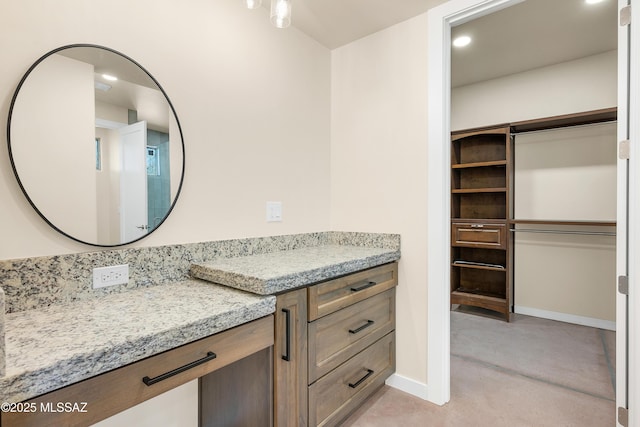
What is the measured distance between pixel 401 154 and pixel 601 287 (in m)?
2.62

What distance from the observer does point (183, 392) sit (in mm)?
1542

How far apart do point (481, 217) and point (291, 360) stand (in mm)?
3104

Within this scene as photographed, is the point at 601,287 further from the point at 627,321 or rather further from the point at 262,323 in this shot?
the point at 262,323

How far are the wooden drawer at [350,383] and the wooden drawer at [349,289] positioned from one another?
31 centimetres

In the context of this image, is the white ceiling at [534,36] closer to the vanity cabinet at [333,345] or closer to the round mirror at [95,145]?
the vanity cabinet at [333,345]

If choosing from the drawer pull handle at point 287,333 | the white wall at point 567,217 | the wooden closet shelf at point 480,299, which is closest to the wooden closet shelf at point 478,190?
the white wall at point 567,217

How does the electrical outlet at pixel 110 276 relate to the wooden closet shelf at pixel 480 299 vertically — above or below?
above

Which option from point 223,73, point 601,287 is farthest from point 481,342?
point 223,73

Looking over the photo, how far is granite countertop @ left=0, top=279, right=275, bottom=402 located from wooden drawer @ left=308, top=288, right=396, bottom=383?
0.38m

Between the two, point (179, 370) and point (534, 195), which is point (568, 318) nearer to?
point (534, 195)

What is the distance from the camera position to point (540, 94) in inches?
132

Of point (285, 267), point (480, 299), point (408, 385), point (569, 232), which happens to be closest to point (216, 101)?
point (285, 267)

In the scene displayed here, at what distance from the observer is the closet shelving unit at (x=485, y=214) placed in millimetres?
3309

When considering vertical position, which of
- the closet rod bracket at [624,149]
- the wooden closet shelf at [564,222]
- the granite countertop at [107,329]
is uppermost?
the closet rod bracket at [624,149]
